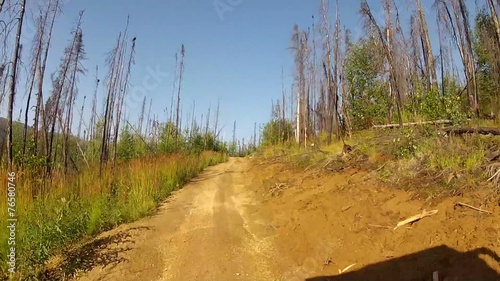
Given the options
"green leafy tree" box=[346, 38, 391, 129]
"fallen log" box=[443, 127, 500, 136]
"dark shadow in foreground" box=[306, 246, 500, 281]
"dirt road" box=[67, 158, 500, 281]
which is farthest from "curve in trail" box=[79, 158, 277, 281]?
"green leafy tree" box=[346, 38, 391, 129]

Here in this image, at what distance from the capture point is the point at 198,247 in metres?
5.05

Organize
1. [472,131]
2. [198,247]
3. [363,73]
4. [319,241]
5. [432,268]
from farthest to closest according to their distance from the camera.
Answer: [363,73]
[472,131]
[198,247]
[319,241]
[432,268]

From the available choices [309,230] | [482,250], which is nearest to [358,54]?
[309,230]

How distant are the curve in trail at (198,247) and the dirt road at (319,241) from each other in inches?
0.6

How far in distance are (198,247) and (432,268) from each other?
3.38 metres

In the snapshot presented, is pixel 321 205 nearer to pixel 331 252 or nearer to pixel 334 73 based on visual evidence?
pixel 331 252

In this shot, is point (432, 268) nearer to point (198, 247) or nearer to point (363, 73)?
point (198, 247)

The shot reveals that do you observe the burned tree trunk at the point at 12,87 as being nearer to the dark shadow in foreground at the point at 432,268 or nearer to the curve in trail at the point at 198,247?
the curve in trail at the point at 198,247

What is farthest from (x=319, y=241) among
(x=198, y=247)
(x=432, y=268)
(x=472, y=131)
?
(x=472, y=131)

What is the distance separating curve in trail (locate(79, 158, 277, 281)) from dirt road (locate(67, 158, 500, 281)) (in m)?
0.02

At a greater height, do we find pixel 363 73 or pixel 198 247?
pixel 363 73

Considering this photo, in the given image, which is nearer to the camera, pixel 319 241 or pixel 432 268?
pixel 432 268

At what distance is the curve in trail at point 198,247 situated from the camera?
14.0 ft

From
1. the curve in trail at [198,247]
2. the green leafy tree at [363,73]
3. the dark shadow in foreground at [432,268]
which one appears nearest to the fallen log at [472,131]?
the dark shadow in foreground at [432,268]
